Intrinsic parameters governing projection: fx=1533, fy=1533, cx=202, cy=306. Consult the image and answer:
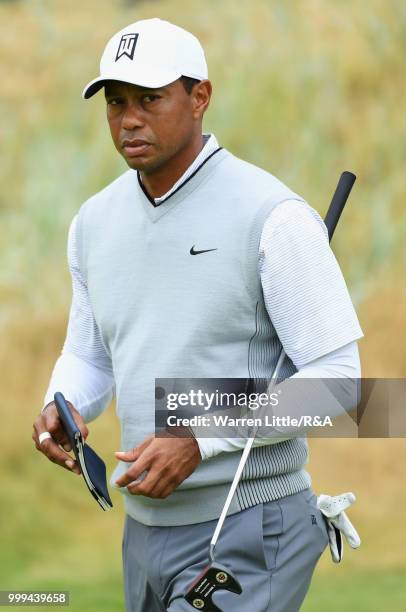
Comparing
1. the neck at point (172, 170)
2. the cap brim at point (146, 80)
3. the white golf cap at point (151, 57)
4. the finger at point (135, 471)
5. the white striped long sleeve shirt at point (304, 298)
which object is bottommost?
the finger at point (135, 471)

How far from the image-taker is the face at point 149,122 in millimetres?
2943

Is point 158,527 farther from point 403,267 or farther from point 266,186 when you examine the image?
point 403,267

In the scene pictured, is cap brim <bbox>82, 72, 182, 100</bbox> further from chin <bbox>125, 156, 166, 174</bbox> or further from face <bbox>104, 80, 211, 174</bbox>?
chin <bbox>125, 156, 166, 174</bbox>

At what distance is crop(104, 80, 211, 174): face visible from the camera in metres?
2.94

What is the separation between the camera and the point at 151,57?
2.94 meters

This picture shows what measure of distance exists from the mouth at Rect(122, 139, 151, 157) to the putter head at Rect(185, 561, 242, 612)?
2.61ft

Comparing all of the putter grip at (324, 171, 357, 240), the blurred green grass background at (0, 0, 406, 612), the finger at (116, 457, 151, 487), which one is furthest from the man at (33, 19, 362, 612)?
the blurred green grass background at (0, 0, 406, 612)

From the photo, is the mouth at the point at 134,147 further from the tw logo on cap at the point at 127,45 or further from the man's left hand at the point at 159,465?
the man's left hand at the point at 159,465

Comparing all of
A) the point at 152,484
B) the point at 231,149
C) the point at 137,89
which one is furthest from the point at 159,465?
the point at 231,149

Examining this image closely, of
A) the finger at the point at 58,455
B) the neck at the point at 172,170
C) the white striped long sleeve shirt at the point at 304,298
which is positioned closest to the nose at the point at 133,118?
the neck at the point at 172,170

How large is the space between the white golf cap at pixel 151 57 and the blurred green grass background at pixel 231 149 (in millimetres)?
4338

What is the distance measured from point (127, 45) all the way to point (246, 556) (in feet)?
3.33

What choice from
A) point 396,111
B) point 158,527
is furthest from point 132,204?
point 396,111

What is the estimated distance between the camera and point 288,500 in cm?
302
